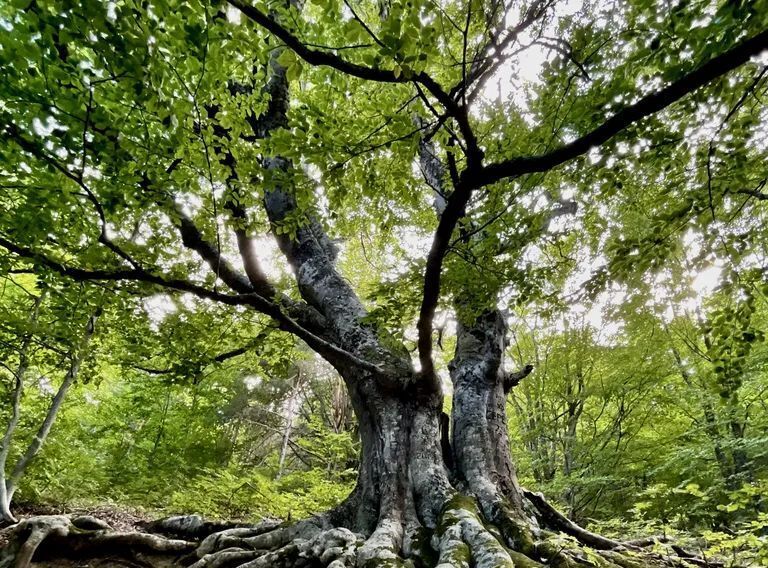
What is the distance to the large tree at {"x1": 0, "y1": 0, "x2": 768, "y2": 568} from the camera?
7.06 feet

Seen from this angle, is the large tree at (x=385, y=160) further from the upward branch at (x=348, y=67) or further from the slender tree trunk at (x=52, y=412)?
the slender tree trunk at (x=52, y=412)

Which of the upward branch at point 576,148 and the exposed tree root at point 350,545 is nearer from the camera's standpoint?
the upward branch at point 576,148

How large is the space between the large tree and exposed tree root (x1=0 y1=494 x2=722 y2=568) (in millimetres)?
25

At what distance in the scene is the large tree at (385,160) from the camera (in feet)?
7.06

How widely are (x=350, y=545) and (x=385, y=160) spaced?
3344mm

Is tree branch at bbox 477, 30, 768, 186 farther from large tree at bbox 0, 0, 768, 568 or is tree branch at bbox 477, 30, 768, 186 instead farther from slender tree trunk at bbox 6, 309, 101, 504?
slender tree trunk at bbox 6, 309, 101, 504

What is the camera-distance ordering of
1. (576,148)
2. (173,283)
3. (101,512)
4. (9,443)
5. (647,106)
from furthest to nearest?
(101,512), (9,443), (173,283), (576,148), (647,106)

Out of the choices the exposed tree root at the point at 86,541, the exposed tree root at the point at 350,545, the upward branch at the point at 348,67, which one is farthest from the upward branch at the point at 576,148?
the exposed tree root at the point at 86,541

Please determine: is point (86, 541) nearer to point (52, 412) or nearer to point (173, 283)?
point (52, 412)

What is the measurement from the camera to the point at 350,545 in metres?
3.20

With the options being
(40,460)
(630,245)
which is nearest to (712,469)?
(630,245)

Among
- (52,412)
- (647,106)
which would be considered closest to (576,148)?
(647,106)

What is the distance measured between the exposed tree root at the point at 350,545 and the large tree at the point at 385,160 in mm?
25

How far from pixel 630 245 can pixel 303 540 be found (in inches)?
136
